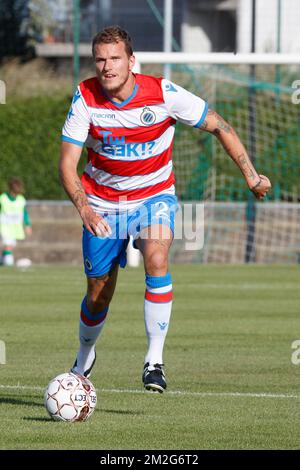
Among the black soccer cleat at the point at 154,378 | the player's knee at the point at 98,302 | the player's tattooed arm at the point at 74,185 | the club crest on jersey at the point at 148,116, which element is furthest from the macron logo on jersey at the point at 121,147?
the black soccer cleat at the point at 154,378

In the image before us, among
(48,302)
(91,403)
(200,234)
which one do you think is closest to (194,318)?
(48,302)

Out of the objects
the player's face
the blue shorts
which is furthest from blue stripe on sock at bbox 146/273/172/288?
the player's face

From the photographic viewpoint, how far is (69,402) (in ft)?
22.8

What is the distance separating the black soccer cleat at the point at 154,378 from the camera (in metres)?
7.46

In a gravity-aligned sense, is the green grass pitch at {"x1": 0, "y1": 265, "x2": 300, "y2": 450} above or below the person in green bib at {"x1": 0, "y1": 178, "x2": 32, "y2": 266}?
below

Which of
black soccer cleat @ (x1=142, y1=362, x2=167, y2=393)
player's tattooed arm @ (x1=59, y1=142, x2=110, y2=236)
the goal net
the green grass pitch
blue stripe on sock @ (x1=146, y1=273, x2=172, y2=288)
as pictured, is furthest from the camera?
the goal net

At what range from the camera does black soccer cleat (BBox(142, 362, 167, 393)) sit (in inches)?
294

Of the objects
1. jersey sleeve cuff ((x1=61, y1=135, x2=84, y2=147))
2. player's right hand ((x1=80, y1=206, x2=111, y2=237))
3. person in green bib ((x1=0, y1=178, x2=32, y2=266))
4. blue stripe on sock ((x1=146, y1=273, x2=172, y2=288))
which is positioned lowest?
blue stripe on sock ((x1=146, y1=273, x2=172, y2=288))

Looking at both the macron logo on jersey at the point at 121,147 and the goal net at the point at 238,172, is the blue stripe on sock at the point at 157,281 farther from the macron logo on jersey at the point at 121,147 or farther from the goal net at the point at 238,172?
the goal net at the point at 238,172

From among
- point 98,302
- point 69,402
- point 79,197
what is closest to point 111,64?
point 79,197

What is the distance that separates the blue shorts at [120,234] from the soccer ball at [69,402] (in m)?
1.19

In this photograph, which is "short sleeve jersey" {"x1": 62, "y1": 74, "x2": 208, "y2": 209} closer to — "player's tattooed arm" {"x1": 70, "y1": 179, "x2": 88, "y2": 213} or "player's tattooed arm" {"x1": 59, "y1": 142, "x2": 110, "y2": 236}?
"player's tattooed arm" {"x1": 59, "y1": 142, "x2": 110, "y2": 236}

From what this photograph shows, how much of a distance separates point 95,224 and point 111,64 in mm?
1097

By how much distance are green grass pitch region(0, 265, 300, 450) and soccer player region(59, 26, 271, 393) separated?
551 mm
